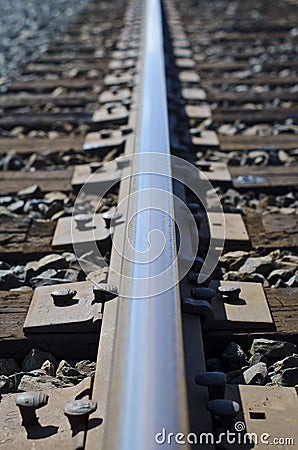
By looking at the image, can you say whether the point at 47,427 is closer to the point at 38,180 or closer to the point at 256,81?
the point at 38,180

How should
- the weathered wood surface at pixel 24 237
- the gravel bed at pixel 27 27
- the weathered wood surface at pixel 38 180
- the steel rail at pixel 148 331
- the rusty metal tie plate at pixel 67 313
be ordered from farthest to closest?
the gravel bed at pixel 27 27, the weathered wood surface at pixel 38 180, the weathered wood surface at pixel 24 237, the rusty metal tie plate at pixel 67 313, the steel rail at pixel 148 331

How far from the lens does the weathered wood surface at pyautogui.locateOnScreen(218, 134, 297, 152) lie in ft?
12.4

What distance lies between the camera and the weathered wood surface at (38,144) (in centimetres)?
379

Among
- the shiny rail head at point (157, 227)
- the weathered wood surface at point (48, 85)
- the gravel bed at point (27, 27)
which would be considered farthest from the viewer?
the gravel bed at point (27, 27)

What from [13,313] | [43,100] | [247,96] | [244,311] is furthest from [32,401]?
[247,96]

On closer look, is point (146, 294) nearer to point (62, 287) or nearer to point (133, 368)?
point (133, 368)

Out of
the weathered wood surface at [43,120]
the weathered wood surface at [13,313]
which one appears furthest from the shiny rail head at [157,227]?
the weathered wood surface at [43,120]

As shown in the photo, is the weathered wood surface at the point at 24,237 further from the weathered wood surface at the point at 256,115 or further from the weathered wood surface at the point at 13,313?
the weathered wood surface at the point at 256,115

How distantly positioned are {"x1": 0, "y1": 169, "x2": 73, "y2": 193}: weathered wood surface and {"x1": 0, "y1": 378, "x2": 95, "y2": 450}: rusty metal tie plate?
63.5 inches

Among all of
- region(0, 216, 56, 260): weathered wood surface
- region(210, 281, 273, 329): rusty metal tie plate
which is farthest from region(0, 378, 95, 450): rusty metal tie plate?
region(0, 216, 56, 260): weathered wood surface

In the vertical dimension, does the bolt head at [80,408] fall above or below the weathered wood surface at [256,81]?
below

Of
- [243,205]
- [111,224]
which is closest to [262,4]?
[243,205]

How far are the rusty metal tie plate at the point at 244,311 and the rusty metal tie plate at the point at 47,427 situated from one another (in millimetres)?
506

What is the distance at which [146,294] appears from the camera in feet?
5.37
